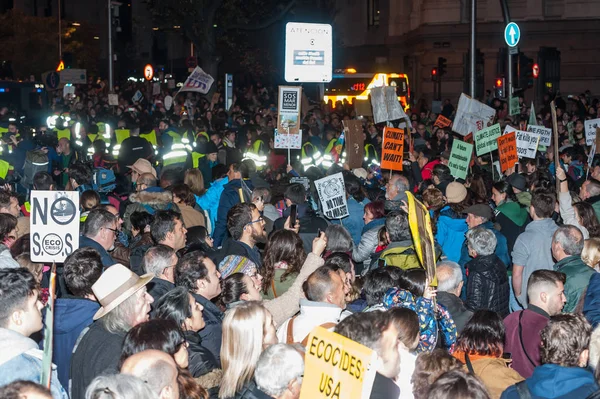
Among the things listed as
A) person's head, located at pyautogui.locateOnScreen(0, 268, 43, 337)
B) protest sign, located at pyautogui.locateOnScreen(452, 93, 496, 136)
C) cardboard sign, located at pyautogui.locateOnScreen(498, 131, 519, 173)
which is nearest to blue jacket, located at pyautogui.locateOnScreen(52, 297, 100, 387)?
person's head, located at pyautogui.locateOnScreen(0, 268, 43, 337)

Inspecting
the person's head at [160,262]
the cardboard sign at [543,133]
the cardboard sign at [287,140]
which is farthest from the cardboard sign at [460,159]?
the person's head at [160,262]

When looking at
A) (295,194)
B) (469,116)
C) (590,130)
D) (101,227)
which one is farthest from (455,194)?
(590,130)

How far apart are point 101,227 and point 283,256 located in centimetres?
171

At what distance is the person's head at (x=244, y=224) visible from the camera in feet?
27.6

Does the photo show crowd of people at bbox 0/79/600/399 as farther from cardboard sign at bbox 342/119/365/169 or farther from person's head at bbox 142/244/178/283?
cardboard sign at bbox 342/119/365/169

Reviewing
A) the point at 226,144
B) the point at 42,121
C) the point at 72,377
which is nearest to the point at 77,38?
the point at 42,121

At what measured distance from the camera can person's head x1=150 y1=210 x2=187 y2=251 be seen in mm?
8242

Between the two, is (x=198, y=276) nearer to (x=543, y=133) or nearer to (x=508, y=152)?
(x=508, y=152)

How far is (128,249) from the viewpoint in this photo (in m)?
8.47

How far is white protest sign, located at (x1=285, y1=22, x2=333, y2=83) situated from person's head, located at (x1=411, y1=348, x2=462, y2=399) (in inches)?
335

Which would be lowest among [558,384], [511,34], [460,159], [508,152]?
[558,384]

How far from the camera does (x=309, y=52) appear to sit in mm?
13266

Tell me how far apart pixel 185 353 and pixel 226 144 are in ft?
38.3

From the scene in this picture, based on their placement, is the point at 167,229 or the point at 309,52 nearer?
the point at 167,229
